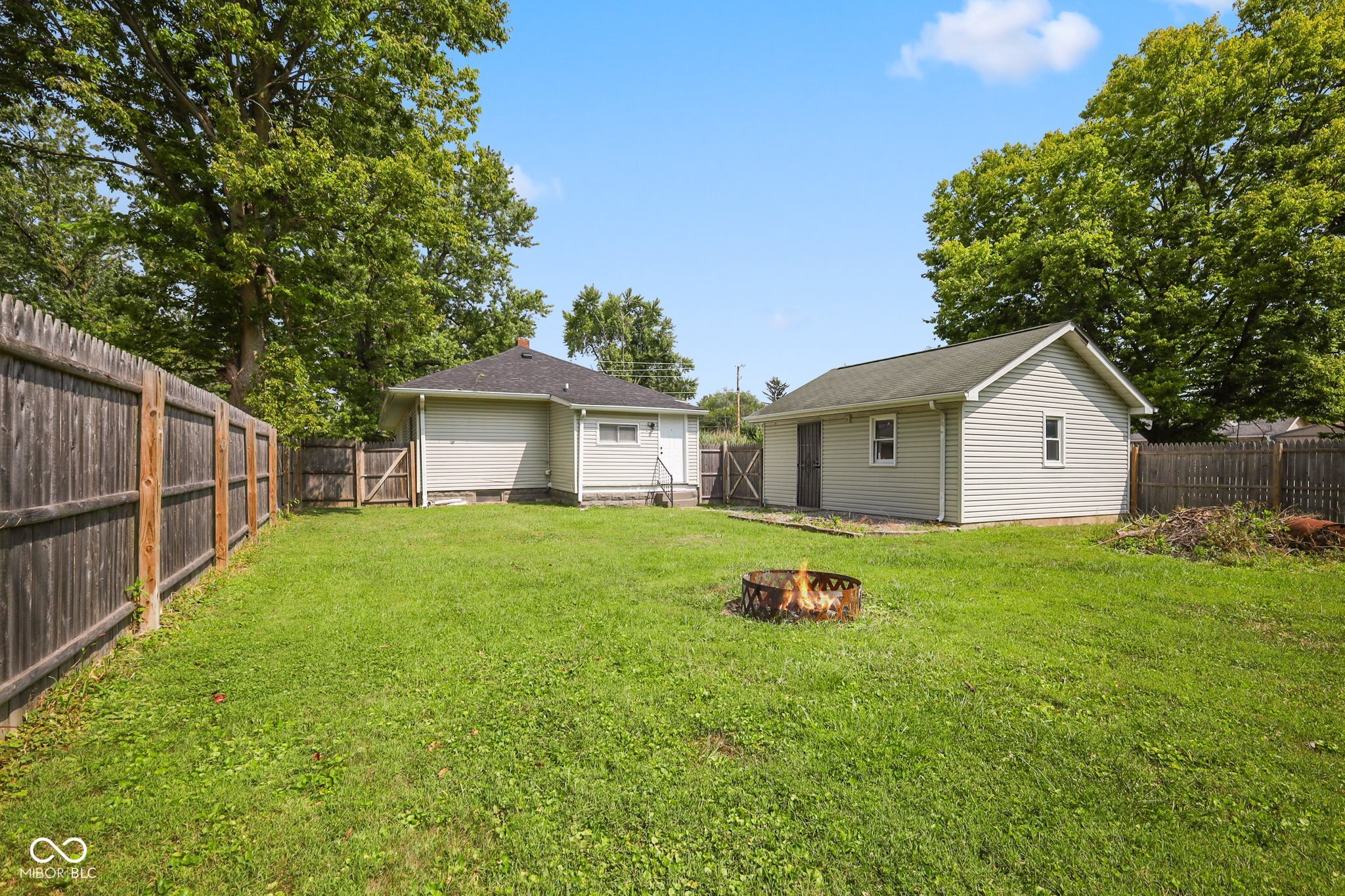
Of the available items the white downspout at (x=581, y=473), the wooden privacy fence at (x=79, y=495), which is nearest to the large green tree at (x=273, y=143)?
the white downspout at (x=581, y=473)

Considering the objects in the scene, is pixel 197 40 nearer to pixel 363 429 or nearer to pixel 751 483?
pixel 363 429

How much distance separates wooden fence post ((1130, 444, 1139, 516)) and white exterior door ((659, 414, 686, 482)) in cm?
1193

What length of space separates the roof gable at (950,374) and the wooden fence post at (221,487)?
39.9ft

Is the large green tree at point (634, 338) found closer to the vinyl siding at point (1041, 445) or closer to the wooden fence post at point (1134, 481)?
the vinyl siding at point (1041, 445)

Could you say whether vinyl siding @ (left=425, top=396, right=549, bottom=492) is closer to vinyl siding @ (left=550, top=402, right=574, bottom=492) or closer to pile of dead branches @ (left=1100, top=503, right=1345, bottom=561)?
vinyl siding @ (left=550, top=402, right=574, bottom=492)

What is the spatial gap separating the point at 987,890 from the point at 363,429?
27.4 metres

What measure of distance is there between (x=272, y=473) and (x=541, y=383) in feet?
29.2

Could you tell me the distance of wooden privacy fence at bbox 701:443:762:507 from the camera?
63.0ft

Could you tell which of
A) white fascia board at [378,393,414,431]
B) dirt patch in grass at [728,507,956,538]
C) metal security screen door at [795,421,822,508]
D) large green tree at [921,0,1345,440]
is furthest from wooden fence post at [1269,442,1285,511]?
white fascia board at [378,393,414,431]

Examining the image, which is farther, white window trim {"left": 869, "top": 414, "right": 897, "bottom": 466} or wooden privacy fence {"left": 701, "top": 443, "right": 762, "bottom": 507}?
wooden privacy fence {"left": 701, "top": 443, "right": 762, "bottom": 507}

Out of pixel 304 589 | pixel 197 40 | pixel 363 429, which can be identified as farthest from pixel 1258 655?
pixel 363 429

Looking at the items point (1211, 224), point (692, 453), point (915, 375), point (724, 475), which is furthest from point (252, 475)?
point (1211, 224)

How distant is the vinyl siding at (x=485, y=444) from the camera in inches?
704

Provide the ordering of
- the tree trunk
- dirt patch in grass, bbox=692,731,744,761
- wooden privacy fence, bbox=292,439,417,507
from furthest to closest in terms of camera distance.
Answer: wooden privacy fence, bbox=292,439,417,507 → the tree trunk → dirt patch in grass, bbox=692,731,744,761
